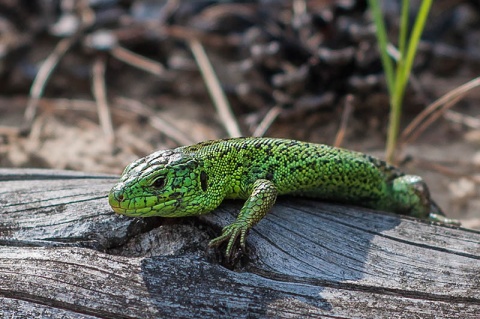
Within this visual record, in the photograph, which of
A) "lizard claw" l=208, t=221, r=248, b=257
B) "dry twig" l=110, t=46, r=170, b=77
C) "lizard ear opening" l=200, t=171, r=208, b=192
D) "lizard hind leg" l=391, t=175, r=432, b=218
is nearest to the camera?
"lizard claw" l=208, t=221, r=248, b=257

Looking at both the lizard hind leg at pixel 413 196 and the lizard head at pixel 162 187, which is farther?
the lizard hind leg at pixel 413 196

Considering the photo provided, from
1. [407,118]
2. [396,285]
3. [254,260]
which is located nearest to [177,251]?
[254,260]

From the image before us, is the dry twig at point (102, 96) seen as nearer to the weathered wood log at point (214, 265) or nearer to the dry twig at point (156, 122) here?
the dry twig at point (156, 122)

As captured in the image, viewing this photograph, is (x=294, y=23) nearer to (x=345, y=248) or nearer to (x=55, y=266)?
(x=345, y=248)

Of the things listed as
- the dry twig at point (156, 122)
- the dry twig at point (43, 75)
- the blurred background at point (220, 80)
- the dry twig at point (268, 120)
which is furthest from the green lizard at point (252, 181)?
the dry twig at point (43, 75)

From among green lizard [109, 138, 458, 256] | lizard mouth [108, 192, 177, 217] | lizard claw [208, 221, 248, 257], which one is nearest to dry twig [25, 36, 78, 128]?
green lizard [109, 138, 458, 256]

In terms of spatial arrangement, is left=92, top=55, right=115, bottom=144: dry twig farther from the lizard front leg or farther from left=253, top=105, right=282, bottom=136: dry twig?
the lizard front leg

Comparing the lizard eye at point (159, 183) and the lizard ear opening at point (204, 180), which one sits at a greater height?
the lizard ear opening at point (204, 180)
